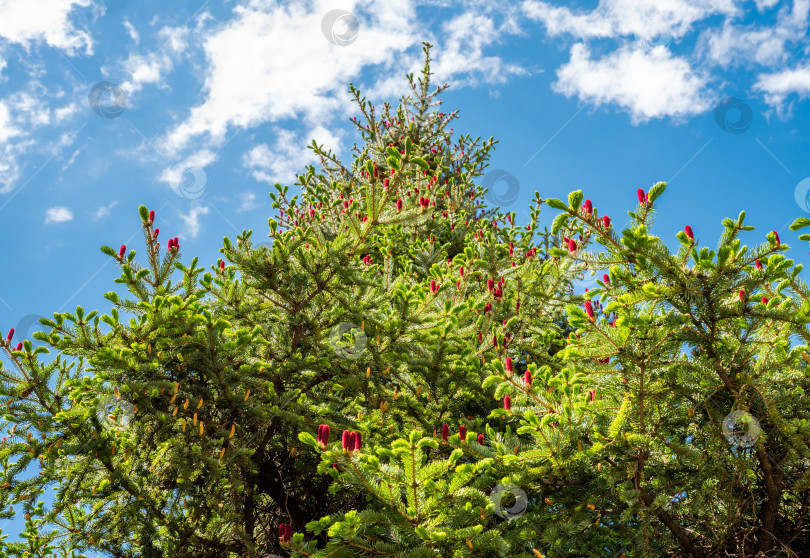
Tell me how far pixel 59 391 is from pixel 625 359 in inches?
155

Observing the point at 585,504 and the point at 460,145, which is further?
the point at 460,145

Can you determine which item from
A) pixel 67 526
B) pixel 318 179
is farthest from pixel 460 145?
pixel 67 526

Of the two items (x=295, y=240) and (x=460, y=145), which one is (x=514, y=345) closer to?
(x=295, y=240)

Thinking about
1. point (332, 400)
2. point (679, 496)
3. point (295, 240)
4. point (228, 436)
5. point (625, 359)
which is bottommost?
point (679, 496)

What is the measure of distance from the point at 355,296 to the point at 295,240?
0.71 meters

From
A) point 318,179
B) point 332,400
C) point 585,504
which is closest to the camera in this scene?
point 585,504

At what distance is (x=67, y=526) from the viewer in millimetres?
4191

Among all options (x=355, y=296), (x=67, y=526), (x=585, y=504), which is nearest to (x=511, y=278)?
(x=355, y=296)

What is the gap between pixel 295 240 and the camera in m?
4.05

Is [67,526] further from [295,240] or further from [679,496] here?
[679,496]

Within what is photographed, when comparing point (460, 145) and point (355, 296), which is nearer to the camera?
point (355, 296)

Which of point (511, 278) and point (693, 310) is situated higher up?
point (511, 278)

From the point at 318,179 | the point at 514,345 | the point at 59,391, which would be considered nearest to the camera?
the point at 59,391

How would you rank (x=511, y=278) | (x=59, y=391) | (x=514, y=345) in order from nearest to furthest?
(x=59, y=391)
(x=514, y=345)
(x=511, y=278)
